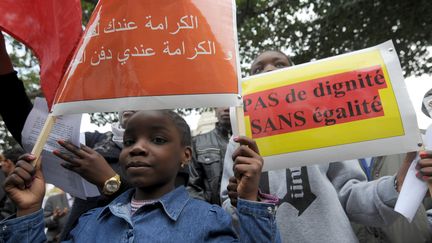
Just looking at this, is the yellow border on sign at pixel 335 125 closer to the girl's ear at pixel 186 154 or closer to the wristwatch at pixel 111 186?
the girl's ear at pixel 186 154

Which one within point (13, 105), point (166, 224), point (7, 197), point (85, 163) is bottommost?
point (166, 224)

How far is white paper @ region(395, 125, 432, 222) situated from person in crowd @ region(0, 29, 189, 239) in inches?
39.9

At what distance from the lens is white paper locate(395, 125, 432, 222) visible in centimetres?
201

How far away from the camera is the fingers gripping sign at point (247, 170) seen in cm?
178

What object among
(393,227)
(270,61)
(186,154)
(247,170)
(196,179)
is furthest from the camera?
(270,61)

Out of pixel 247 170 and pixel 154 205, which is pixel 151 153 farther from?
pixel 247 170

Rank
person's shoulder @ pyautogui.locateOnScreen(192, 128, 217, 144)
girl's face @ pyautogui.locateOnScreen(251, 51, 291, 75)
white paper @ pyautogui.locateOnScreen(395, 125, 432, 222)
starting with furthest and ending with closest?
person's shoulder @ pyautogui.locateOnScreen(192, 128, 217, 144), girl's face @ pyautogui.locateOnScreen(251, 51, 291, 75), white paper @ pyautogui.locateOnScreen(395, 125, 432, 222)

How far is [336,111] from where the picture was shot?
7.54 ft

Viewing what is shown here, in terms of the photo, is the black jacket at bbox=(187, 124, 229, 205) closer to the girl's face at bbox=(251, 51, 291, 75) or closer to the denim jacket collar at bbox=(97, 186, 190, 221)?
the girl's face at bbox=(251, 51, 291, 75)

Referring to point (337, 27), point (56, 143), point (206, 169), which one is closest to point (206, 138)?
point (206, 169)

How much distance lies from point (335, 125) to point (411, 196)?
450mm

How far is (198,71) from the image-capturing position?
2002 mm

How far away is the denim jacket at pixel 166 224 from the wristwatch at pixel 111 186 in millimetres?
169

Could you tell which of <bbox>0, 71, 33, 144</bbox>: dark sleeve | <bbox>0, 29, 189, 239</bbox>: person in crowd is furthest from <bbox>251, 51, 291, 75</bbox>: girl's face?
<bbox>0, 71, 33, 144</bbox>: dark sleeve
